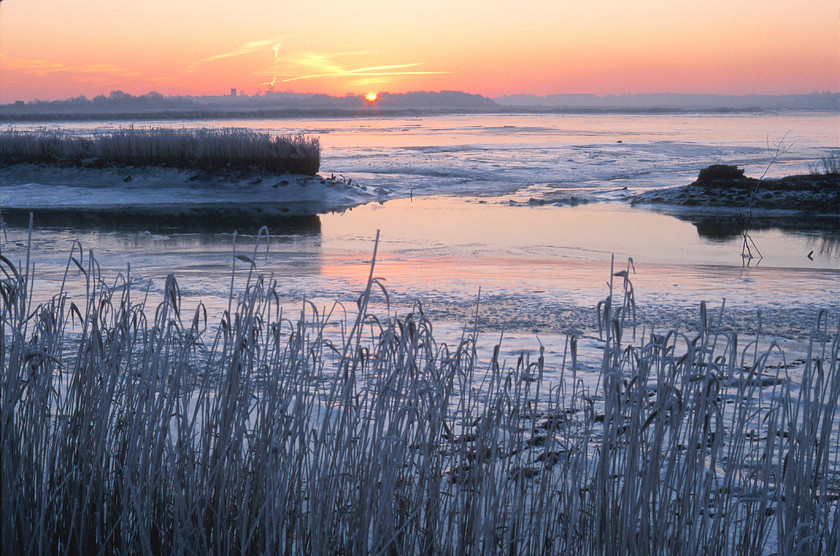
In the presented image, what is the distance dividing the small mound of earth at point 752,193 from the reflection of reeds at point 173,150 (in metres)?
11.3

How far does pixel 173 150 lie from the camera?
2666 centimetres

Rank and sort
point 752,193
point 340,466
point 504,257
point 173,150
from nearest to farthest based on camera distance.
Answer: point 340,466
point 504,257
point 752,193
point 173,150

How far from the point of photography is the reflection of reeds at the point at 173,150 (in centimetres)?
2580

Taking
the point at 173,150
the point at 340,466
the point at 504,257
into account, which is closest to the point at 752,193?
the point at 504,257

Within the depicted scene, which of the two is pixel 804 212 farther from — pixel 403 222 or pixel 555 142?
pixel 555 142

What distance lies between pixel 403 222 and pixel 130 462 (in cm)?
1547

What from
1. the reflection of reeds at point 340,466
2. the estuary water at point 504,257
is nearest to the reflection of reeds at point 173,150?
the estuary water at point 504,257

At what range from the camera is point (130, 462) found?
317cm

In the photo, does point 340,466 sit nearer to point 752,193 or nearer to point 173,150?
point 752,193

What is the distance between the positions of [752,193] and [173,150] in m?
18.6

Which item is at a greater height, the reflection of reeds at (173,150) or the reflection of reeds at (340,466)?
the reflection of reeds at (173,150)

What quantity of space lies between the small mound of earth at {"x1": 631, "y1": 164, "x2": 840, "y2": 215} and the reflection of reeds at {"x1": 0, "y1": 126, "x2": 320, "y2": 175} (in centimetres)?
1126

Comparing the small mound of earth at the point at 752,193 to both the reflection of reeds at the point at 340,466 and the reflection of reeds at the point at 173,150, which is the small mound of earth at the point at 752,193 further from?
the reflection of reeds at the point at 340,466

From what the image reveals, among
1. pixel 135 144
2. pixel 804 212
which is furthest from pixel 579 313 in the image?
pixel 135 144
